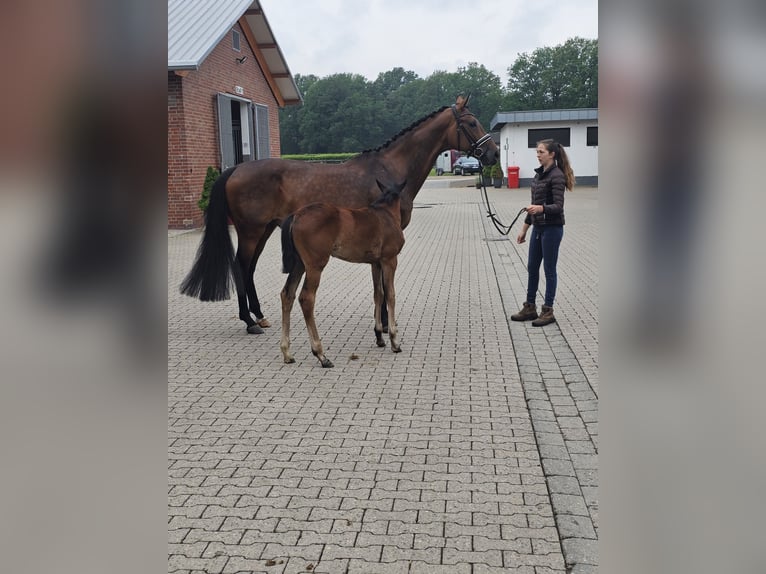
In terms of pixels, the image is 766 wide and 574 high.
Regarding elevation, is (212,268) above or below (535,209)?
below

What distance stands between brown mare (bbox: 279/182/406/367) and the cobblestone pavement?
0.40m

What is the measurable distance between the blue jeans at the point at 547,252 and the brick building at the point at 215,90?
373 inches

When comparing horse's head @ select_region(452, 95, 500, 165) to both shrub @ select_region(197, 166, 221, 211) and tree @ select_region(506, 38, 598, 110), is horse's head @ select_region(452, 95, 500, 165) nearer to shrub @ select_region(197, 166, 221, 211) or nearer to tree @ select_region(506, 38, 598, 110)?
shrub @ select_region(197, 166, 221, 211)

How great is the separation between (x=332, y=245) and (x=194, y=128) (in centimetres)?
1282

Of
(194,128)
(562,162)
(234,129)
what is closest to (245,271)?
(562,162)

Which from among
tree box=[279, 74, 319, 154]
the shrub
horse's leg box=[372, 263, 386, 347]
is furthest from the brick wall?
tree box=[279, 74, 319, 154]

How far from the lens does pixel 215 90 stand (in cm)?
1923

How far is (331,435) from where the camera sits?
475 centimetres

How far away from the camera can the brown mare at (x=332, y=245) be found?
623cm

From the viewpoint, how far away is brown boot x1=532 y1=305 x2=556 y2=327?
7.80 m

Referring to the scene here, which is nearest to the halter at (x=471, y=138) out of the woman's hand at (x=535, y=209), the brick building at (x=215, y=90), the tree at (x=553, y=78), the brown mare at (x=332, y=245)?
the woman's hand at (x=535, y=209)

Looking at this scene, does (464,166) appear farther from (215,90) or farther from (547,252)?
(547,252)
